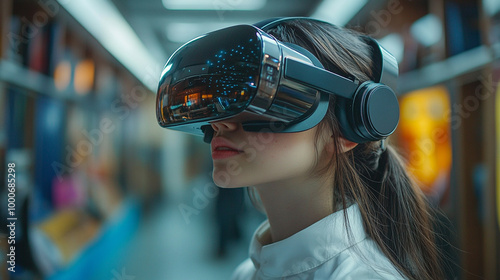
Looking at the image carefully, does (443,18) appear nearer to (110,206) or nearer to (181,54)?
(181,54)

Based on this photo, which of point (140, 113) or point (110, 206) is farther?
point (140, 113)

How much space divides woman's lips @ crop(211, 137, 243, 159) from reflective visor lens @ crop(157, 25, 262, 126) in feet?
0.24

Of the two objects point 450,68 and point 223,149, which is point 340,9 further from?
point 223,149

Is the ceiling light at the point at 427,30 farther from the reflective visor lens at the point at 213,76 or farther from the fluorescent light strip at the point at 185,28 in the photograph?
the reflective visor lens at the point at 213,76

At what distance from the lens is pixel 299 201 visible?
2.11ft

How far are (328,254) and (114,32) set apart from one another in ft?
8.36

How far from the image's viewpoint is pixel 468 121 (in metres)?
1.59

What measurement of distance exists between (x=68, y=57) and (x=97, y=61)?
0.63 meters

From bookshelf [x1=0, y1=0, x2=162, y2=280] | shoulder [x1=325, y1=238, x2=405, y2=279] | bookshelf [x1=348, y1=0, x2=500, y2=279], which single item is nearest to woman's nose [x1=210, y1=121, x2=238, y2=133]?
shoulder [x1=325, y1=238, x2=405, y2=279]

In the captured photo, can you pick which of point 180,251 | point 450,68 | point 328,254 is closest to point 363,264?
point 328,254

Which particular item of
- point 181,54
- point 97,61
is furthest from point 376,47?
point 97,61

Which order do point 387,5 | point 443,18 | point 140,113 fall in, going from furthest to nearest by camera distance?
1. point 140,113
2. point 387,5
3. point 443,18

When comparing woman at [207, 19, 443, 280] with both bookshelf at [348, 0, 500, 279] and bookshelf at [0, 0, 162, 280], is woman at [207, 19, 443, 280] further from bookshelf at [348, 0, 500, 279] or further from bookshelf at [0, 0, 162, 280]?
bookshelf at [348, 0, 500, 279]

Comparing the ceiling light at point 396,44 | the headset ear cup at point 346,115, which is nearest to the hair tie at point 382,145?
the headset ear cup at point 346,115
